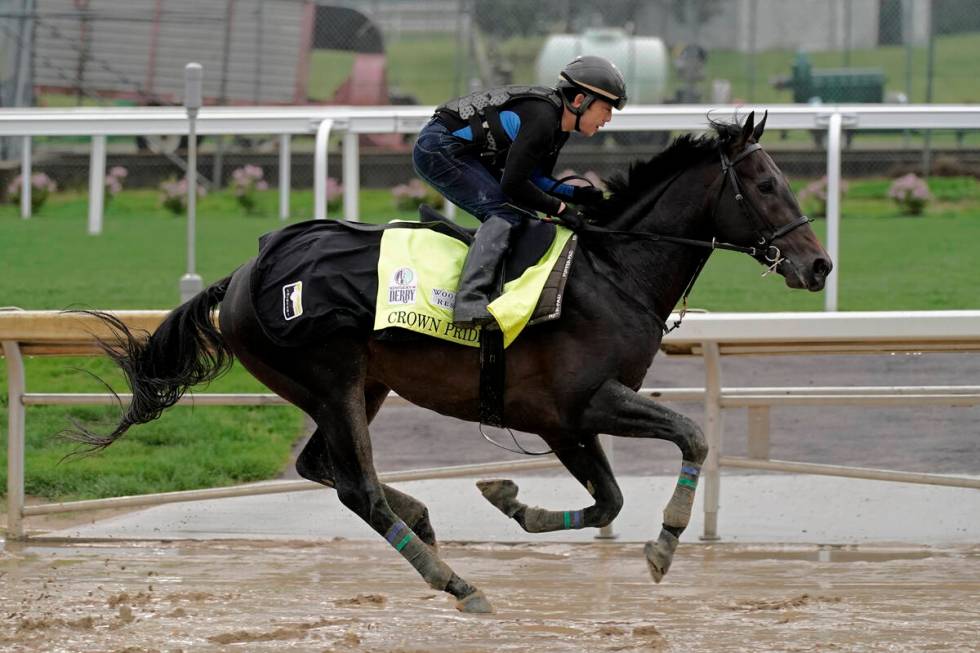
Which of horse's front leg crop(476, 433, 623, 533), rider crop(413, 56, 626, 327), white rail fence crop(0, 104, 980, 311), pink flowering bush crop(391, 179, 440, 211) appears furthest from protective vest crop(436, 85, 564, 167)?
pink flowering bush crop(391, 179, 440, 211)

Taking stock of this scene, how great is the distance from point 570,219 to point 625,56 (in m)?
14.0

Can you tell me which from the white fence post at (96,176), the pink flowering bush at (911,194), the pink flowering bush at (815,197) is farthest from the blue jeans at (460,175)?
the pink flowering bush at (911,194)

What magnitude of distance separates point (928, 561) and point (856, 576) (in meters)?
0.47

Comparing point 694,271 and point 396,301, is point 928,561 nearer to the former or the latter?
point 694,271

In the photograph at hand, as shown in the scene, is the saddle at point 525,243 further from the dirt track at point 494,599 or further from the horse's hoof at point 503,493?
the dirt track at point 494,599

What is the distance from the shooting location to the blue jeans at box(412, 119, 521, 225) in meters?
5.46

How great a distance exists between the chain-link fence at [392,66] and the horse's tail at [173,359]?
34.5 feet

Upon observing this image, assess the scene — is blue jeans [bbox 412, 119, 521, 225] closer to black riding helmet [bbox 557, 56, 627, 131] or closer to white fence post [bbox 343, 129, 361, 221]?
black riding helmet [bbox 557, 56, 627, 131]

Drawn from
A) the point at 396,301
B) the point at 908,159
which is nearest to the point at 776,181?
the point at 396,301

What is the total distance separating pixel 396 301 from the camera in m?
5.32

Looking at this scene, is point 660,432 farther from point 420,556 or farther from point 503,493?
point 420,556

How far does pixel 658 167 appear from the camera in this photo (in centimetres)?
549

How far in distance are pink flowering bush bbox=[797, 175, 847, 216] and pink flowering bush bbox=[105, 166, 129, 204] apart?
850 cm

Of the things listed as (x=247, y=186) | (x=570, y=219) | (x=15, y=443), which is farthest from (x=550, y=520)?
(x=247, y=186)
